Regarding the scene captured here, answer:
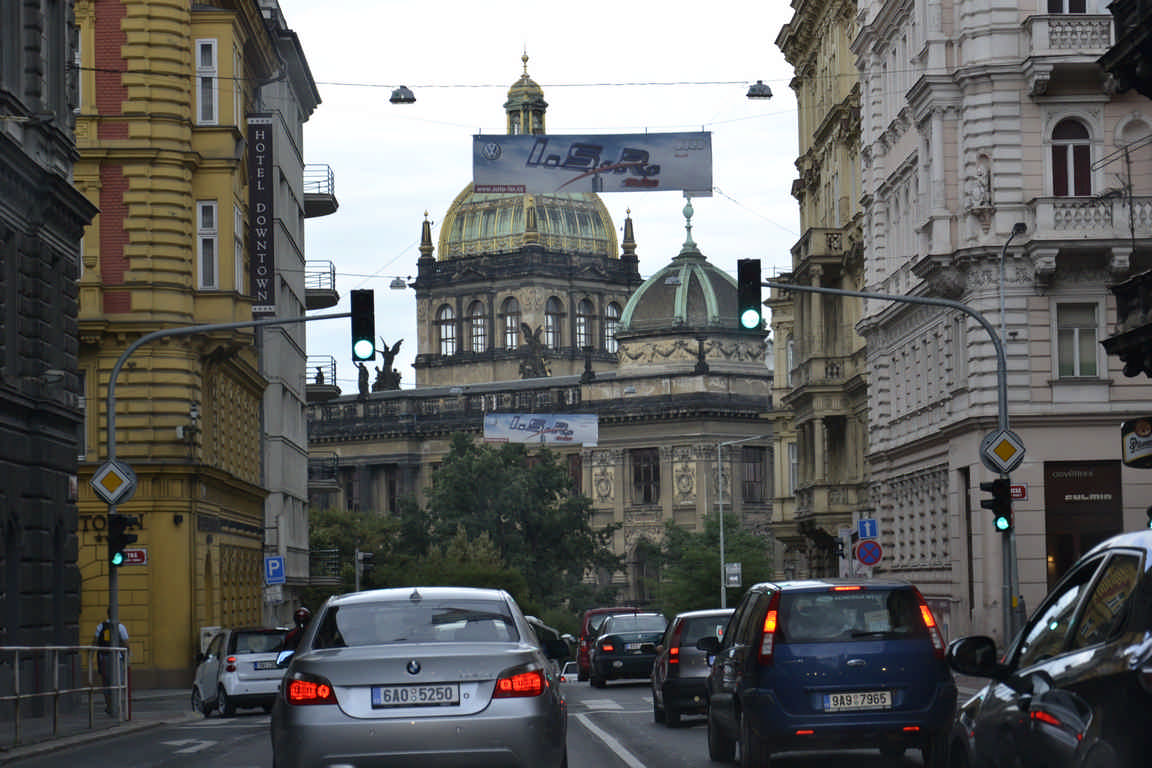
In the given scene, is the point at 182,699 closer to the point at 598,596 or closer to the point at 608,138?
the point at 608,138

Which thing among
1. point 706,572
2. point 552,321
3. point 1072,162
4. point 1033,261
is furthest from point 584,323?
point 1033,261

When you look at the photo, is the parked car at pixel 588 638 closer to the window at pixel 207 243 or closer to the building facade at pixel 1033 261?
the building facade at pixel 1033 261

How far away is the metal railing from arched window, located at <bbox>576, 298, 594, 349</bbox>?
109 metres

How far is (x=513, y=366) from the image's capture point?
136375 millimetres

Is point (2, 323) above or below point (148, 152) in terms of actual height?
below

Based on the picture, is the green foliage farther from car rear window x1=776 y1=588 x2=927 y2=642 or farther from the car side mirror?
car rear window x1=776 y1=588 x2=927 y2=642

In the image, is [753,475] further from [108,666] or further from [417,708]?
[417,708]

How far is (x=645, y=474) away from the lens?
121 m

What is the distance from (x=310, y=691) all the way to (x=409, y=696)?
60 centimetres

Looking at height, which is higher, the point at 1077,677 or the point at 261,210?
the point at 261,210

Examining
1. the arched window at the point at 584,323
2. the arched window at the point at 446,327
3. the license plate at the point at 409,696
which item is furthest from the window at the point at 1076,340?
the arched window at the point at 446,327

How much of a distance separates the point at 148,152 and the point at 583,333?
92787mm

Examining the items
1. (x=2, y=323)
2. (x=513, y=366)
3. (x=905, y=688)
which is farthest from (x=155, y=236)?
(x=513, y=366)

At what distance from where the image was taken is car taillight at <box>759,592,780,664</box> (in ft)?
57.7
